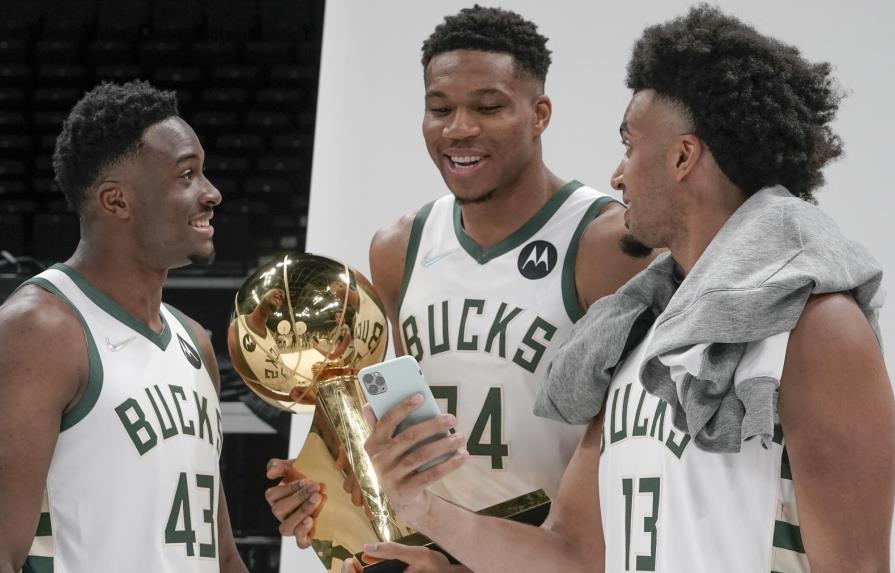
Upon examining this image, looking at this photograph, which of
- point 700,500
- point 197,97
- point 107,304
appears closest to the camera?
point 700,500

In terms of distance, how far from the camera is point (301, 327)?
185cm

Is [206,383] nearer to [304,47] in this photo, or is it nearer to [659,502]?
[659,502]

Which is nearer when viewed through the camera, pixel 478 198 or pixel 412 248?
pixel 478 198

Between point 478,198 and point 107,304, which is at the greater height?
point 478,198

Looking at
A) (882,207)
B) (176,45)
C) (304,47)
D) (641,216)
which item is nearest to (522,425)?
(641,216)

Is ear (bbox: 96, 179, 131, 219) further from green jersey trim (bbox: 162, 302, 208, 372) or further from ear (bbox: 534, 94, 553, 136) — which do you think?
ear (bbox: 534, 94, 553, 136)

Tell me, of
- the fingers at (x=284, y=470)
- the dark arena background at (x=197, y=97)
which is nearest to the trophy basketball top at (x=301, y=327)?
the fingers at (x=284, y=470)

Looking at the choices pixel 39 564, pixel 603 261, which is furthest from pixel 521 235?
pixel 39 564

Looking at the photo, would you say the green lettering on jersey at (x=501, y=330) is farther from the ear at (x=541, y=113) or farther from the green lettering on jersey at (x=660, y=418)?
the green lettering on jersey at (x=660, y=418)

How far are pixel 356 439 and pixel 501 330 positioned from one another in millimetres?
369

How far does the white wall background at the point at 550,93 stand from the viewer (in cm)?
287

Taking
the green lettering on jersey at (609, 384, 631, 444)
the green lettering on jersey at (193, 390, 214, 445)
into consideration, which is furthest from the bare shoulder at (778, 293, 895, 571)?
the green lettering on jersey at (193, 390, 214, 445)

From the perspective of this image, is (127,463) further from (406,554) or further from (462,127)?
(462,127)

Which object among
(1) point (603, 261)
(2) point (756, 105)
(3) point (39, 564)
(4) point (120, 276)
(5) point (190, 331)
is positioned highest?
(2) point (756, 105)
